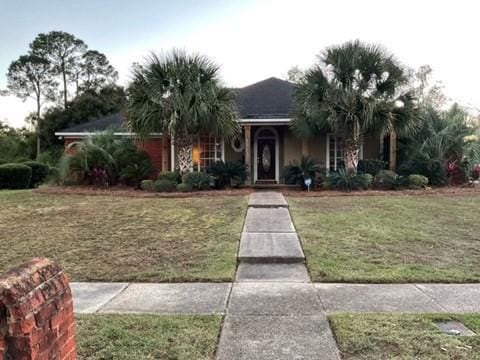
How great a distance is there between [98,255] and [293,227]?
12.3 feet

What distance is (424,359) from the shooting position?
3234mm

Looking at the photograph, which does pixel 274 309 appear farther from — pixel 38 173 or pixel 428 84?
pixel 428 84

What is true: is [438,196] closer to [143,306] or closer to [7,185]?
[143,306]

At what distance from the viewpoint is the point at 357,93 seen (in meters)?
14.7

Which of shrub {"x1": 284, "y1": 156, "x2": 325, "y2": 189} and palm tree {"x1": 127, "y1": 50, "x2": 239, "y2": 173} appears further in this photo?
shrub {"x1": 284, "y1": 156, "x2": 325, "y2": 189}

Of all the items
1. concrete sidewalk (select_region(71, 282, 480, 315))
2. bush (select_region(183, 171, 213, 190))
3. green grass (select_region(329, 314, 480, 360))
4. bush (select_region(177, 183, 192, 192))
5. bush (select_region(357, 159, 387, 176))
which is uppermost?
bush (select_region(357, 159, 387, 176))

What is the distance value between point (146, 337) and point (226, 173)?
1213 cm

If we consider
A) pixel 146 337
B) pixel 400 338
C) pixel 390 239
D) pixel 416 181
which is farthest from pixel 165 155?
pixel 400 338

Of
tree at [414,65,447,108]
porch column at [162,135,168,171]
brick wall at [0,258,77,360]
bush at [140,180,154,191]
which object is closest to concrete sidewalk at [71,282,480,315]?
brick wall at [0,258,77,360]

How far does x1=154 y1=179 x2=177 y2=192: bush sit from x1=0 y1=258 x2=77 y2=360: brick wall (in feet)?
41.0

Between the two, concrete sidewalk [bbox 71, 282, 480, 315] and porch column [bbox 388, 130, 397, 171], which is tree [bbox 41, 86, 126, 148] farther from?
concrete sidewalk [bbox 71, 282, 480, 315]

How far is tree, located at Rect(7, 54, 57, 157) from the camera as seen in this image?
1721 inches

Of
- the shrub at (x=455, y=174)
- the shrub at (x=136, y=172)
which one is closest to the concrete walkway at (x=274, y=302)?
the shrub at (x=136, y=172)

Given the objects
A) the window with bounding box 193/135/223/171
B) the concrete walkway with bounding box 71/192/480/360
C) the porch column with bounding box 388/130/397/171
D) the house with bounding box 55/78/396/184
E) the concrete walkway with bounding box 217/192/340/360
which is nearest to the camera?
the concrete walkway with bounding box 217/192/340/360
